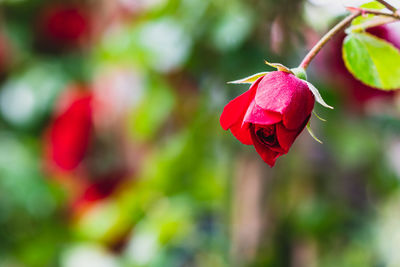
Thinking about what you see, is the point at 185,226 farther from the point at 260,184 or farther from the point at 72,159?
the point at 72,159

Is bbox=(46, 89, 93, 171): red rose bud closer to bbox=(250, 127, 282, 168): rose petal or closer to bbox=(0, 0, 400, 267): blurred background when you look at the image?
bbox=(0, 0, 400, 267): blurred background

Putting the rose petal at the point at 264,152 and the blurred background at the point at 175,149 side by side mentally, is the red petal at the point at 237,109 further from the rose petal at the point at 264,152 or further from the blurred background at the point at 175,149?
the blurred background at the point at 175,149

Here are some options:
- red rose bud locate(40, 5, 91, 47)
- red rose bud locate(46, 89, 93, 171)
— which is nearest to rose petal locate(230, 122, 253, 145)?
red rose bud locate(46, 89, 93, 171)

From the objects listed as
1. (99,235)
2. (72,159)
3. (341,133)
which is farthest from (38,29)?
(341,133)

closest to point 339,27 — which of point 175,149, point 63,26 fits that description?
point 175,149

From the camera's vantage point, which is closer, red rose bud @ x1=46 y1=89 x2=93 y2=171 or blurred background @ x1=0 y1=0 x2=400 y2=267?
blurred background @ x1=0 y1=0 x2=400 y2=267

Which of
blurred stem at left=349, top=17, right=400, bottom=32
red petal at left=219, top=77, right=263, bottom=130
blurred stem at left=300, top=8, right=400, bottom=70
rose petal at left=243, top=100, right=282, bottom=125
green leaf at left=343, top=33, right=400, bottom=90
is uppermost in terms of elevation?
blurred stem at left=300, top=8, right=400, bottom=70
